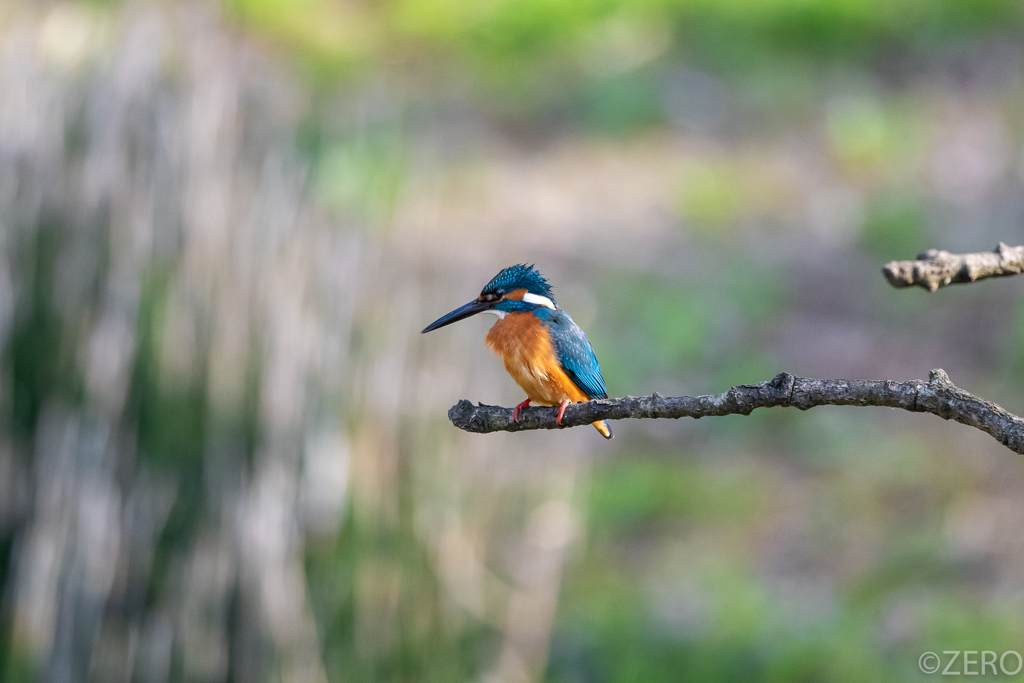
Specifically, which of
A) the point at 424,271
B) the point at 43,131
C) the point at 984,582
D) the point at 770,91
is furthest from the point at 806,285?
the point at 43,131

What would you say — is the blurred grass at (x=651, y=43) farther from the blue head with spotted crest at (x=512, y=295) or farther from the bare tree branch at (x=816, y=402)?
the bare tree branch at (x=816, y=402)

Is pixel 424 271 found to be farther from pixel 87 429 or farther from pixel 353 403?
pixel 87 429

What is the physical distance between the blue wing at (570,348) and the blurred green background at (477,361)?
179 cm

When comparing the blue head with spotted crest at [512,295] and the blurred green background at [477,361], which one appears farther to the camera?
the blurred green background at [477,361]

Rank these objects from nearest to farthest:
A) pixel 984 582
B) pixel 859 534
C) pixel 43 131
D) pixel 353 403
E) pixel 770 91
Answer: pixel 353 403 < pixel 43 131 < pixel 984 582 < pixel 859 534 < pixel 770 91

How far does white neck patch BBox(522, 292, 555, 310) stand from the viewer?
1.16 meters

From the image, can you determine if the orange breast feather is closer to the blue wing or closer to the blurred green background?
the blue wing

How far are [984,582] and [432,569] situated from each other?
2453 millimetres

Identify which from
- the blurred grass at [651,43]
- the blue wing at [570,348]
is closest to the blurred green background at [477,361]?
the blurred grass at [651,43]

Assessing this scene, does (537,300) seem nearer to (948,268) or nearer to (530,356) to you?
(530,356)

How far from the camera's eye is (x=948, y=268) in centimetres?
73

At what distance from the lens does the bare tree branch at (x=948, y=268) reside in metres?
0.69

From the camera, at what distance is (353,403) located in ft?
9.92

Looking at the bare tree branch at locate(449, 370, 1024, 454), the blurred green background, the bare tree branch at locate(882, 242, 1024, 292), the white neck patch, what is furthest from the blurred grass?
the bare tree branch at locate(449, 370, 1024, 454)
